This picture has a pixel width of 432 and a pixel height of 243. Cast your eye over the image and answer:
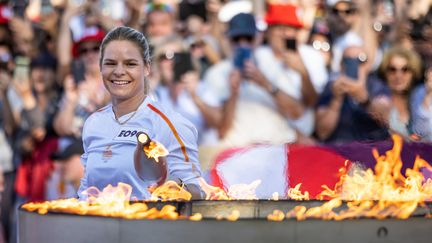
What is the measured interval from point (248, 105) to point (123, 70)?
3.53 meters

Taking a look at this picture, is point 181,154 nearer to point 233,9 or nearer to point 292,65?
point 292,65

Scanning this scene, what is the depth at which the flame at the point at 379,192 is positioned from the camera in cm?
528

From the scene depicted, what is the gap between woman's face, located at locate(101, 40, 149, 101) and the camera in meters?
6.75

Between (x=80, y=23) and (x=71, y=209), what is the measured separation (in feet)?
23.2

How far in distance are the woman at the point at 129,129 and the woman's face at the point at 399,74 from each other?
3.23m

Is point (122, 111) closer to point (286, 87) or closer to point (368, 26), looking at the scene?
point (286, 87)

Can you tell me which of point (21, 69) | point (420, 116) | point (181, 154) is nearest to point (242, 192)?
point (181, 154)

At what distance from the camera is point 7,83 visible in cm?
1189

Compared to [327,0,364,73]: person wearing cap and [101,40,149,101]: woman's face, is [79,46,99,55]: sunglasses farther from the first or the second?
[101,40,149,101]: woman's face

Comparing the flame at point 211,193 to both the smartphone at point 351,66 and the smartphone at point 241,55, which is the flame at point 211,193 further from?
the smartphone at point 241,55

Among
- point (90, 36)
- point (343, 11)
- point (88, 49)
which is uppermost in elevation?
point (343, 11)

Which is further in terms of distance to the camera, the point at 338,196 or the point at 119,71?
the point at 119,71

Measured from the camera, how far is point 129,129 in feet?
21.9

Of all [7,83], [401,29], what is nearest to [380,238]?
[401,29]
